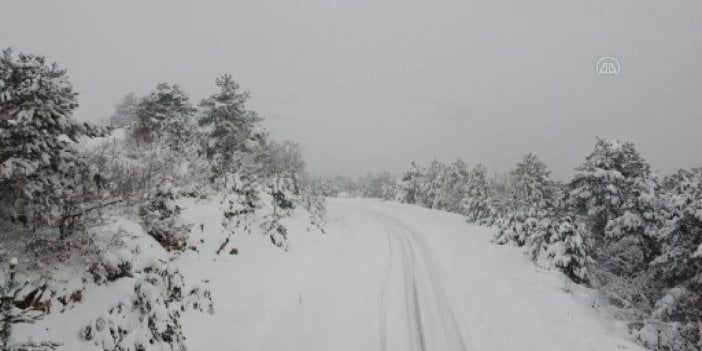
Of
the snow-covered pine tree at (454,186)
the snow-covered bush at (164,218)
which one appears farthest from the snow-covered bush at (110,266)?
the snow-covered pine tree at (454,186)

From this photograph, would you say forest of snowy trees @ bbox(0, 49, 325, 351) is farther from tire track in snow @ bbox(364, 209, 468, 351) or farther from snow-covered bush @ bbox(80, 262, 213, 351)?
tire track in snow @ bbox(364, 209, 468, 351)

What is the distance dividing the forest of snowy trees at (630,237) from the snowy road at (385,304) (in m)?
1.15

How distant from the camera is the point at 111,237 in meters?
8.05

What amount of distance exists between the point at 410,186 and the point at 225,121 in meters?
43.6

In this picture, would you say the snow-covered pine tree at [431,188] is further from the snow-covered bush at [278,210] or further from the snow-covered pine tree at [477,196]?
the snow-covered bush at [278,210]

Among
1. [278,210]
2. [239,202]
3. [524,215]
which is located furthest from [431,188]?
[239,202]

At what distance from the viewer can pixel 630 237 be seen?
17484mm

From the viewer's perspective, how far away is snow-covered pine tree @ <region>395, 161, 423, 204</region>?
6469 cm

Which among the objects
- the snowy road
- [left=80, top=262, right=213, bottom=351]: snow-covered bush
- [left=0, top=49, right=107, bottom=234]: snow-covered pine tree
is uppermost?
[left=0, top=49, right=107, bottom=234]: snow-covered pine tree

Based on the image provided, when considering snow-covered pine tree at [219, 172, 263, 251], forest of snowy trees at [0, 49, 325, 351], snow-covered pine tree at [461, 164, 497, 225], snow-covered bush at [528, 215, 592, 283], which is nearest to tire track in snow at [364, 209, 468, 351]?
snow-covered bush at [528, 215, 592, 283]

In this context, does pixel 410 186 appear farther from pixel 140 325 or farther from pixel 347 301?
pixel 140 325

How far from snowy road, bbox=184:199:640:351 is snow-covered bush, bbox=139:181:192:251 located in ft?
4.09

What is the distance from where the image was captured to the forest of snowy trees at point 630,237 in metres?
12.9

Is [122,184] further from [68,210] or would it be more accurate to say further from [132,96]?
[132,96]
